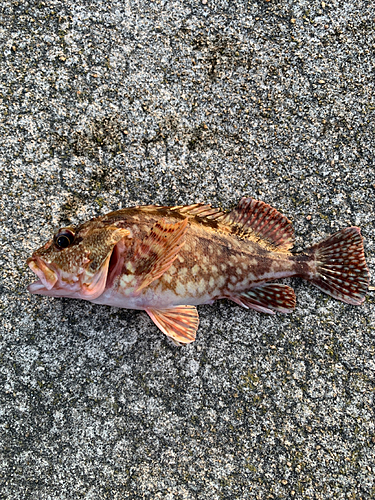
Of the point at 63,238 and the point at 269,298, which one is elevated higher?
the point at 63,238

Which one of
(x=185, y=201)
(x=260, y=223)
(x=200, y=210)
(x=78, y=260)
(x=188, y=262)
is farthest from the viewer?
(x=185, y=201)

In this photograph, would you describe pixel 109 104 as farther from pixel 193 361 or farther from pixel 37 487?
pixel 37 487

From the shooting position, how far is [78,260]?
91.6 inches

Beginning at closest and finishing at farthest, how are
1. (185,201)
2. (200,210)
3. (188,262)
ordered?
Answer: 1. (188,262)
2. (200,210)
3. (185,201)

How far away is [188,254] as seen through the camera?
8.20 ft

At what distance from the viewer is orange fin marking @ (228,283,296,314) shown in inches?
108

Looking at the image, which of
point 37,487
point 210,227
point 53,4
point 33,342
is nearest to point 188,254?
point 210,227

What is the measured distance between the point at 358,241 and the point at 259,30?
198cm

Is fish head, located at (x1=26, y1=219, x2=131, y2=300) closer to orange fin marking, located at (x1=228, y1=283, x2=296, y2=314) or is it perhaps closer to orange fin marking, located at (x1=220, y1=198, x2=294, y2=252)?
orange fin marking, located at (x1=220, y1=198, x2=294, y2=252)

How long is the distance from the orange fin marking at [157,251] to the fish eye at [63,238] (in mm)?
435

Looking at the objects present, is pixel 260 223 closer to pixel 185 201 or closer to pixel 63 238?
pixel 185 201

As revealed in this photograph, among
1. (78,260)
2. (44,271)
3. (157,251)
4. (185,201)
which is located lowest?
(44,271)

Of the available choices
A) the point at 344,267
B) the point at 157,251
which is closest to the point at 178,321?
the point at 157,251

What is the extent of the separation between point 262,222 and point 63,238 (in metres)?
1.46
